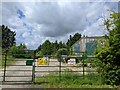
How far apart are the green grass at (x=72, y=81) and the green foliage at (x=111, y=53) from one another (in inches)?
115

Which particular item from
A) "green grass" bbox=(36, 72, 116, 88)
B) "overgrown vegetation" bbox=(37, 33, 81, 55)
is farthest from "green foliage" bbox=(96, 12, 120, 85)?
"overgrown vegetation" bbox=(37, 33, 81, 55)

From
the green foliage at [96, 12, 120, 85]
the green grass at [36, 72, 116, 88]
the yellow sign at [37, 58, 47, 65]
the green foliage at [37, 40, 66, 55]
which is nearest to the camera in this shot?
the green foliage at [96, 12, 120, 85]

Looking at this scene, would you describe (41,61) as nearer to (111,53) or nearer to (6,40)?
(111,53)

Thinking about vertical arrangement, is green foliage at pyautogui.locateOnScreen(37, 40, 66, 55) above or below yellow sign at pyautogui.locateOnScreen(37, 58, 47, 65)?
above

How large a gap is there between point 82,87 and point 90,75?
142 centimetres

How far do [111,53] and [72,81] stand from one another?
3972 millimetres

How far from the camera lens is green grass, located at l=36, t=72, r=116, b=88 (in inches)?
352

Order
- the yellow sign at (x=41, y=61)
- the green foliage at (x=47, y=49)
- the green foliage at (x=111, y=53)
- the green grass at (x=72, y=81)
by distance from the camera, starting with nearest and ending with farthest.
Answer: the green foliage at (x=111, y=53) < the green grass at (x=72, y=81) < the yellow sign at (x=41, y=61) < the green foliage at (x=47, y=49)

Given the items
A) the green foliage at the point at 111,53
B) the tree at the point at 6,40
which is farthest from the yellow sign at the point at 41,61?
the green foliage at the point at 111,53

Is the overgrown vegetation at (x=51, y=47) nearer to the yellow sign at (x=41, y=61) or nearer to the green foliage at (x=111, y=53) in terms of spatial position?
the yellow sign at (x=41, y=61)

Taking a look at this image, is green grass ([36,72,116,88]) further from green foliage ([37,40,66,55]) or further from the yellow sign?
green foliage ([37,40,66,55])

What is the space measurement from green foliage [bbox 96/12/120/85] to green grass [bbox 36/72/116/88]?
9.55 feet

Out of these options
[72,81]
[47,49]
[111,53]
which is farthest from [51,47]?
[111,53]

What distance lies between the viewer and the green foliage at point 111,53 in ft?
19.0
